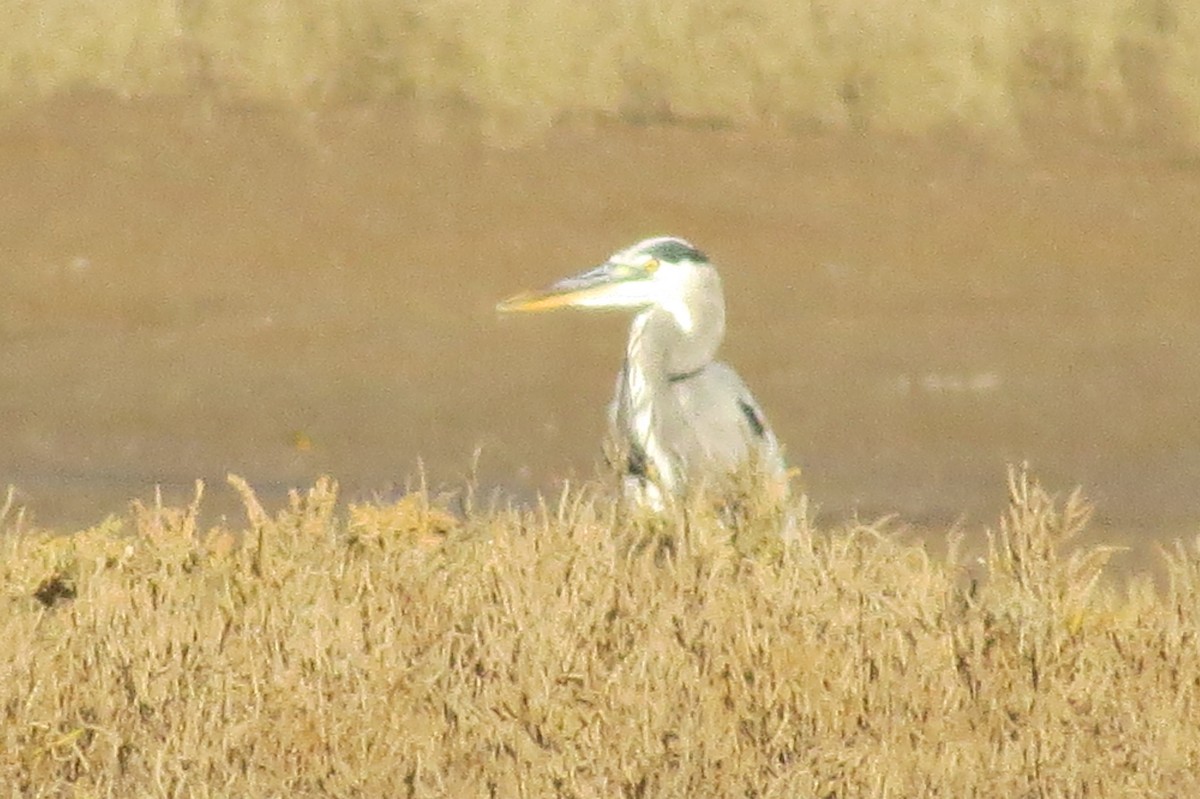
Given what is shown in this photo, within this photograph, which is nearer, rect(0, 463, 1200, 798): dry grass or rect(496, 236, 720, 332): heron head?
rect(0, 463, 1200, 798): dry grass

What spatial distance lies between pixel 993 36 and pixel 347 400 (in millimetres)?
5762

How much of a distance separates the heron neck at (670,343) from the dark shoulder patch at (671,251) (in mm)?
168

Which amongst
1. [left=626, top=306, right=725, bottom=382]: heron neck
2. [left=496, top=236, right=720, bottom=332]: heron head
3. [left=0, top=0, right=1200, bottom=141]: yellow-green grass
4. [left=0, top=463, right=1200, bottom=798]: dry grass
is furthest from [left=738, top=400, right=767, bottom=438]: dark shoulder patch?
[left=0, top=0, right=1200, bottom=141]: yellow-green grass

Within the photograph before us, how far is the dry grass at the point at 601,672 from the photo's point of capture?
5496 mm

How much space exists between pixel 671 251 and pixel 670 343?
30cm

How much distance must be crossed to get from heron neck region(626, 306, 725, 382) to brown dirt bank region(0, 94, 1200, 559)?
194 centimetres

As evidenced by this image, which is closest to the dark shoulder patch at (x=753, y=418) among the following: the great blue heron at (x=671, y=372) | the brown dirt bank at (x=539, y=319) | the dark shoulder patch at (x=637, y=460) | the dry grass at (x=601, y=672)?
the great blue heron at (x=671, y=372)

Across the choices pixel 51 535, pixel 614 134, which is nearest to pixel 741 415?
pixel 51 535

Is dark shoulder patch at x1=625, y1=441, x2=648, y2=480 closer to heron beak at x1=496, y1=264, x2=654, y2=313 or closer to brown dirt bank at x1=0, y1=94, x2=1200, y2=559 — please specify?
heron beak at x1=496, y1=264, x2=654, y2=313

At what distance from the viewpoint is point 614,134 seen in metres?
15.7

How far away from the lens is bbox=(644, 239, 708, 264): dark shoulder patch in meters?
8.76

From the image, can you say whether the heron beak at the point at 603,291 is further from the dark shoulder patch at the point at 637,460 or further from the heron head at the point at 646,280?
the dark shoulder patch at the point at 637,460

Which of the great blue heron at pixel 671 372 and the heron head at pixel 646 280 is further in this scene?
the heron head at pixel 646 280

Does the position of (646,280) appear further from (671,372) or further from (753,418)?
(753,418)
